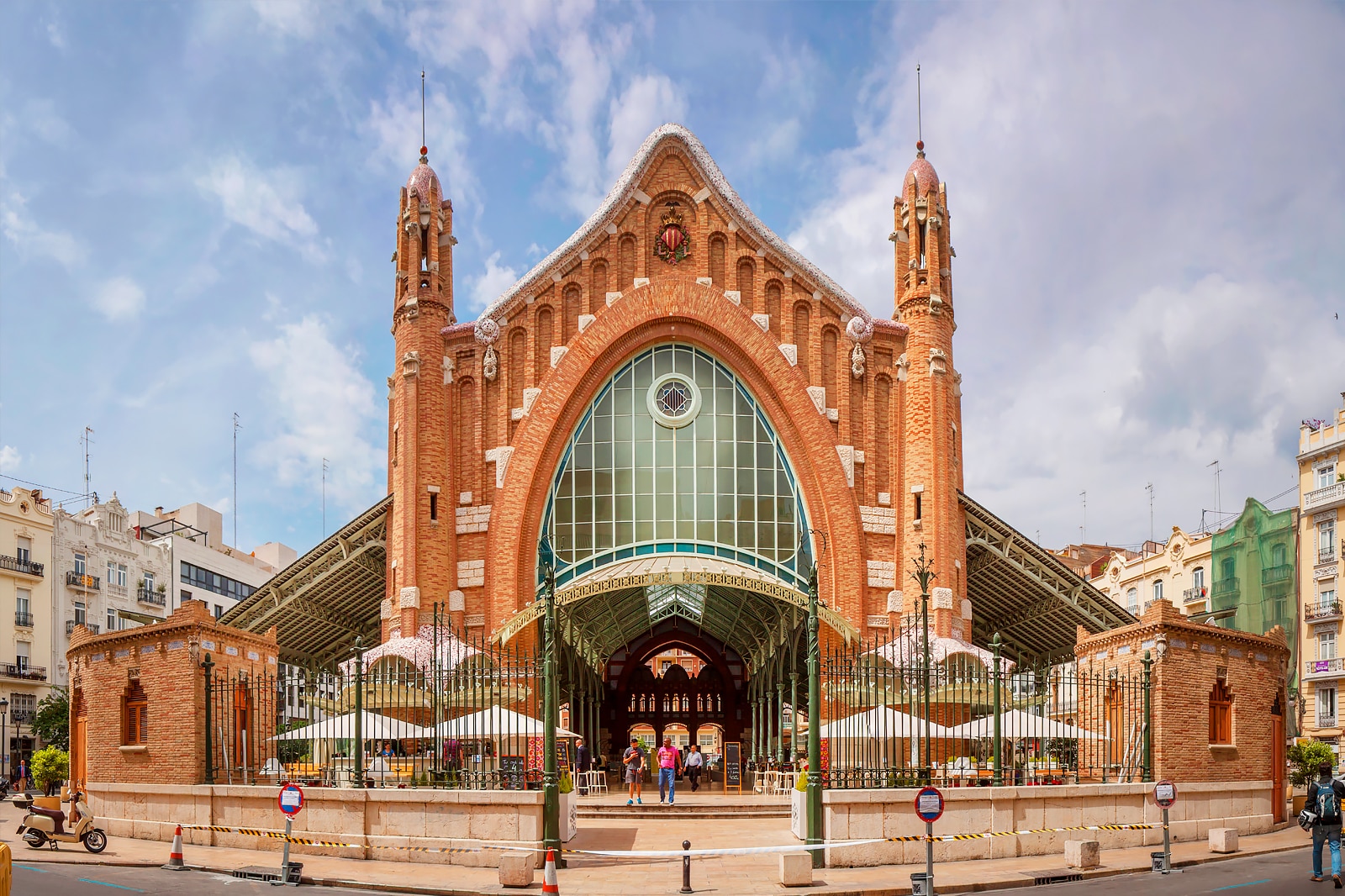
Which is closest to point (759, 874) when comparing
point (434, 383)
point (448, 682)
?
point (448, 682)

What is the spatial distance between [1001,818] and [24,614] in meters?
47.4

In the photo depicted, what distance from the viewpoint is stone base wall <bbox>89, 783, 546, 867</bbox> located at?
2009 cm

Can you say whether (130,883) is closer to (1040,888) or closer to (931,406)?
(1040,888)

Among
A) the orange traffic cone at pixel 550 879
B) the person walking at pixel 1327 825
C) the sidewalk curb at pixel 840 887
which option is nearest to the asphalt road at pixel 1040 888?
the sidewalk curb at pixel 840 887

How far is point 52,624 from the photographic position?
5619cm

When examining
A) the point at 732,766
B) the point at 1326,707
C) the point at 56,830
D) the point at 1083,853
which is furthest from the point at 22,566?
the point at 1326,707

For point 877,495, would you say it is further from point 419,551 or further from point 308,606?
point 308,606

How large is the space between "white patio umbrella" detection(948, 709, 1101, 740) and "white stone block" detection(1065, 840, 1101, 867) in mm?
3807

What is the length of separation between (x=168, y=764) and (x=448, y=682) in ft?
18.9

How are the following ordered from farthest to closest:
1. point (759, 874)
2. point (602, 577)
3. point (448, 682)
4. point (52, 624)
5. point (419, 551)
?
point (52, 624) < point (419, 551) < point (602, 577) < point (448, 682) < point (759, 874)

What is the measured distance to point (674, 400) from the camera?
130ft

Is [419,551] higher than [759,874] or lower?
higher

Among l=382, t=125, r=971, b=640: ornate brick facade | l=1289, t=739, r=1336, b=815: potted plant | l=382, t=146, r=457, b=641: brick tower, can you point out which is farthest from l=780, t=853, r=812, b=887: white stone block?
l=382, t=146, r=457, b=641: brick tower

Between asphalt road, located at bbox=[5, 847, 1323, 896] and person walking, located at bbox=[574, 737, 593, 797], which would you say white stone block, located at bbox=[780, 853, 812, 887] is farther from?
person walking, located at bbox=[574, 737, 593, 797]
